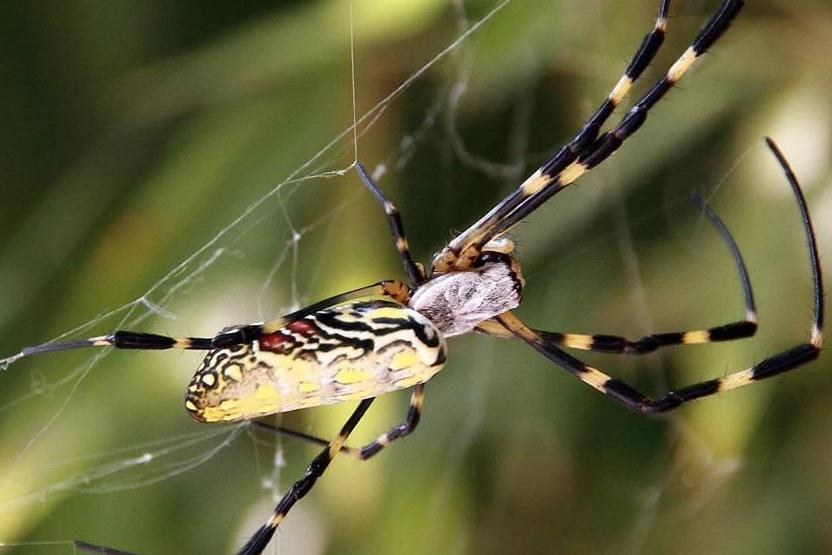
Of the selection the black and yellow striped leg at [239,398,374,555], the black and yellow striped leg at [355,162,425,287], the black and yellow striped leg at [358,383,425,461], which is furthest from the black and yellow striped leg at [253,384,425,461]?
the black and yellow striped leg at [355,162,425,287]

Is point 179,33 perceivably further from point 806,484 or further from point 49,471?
point 806,484

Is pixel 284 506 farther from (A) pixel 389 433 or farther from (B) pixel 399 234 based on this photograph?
(B) pixel 399 234

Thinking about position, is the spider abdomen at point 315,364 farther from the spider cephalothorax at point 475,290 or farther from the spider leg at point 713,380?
the spider leg at point 713,380

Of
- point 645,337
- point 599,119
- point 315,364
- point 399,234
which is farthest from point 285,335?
point 645,337

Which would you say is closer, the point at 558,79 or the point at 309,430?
the point at 309,430

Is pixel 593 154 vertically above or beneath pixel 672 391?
above

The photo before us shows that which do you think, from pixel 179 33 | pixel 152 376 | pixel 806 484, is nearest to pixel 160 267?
pixel 152 376

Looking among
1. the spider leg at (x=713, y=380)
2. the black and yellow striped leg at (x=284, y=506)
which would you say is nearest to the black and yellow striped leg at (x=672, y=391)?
the spider leg at (x=713, y=380)
